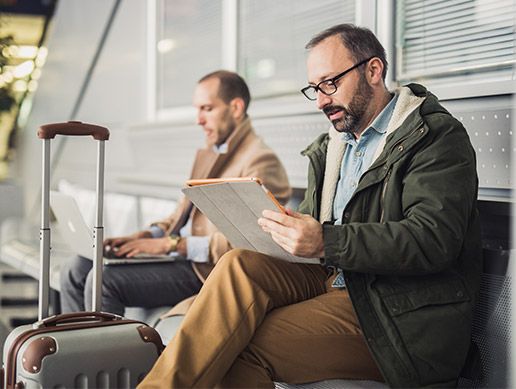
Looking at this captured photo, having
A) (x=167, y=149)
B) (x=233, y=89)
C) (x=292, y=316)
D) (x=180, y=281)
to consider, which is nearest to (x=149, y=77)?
(x=167, y=149)

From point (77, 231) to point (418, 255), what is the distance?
1.46 m

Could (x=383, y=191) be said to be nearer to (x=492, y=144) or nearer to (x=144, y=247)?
(x=492, y=144)

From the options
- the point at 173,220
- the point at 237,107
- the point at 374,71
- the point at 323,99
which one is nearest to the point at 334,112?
the point at 323,99

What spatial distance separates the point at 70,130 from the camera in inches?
91.4

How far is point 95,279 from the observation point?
2387mm

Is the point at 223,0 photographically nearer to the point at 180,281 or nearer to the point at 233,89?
the point at 233,89

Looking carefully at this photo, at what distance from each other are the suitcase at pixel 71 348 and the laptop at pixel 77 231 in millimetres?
443

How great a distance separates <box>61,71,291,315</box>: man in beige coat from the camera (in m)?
3.01

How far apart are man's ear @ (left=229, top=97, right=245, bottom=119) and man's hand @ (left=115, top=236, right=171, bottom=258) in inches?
22.3

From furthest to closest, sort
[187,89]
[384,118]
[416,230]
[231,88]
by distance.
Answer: [187,89] < [231,88] < [384,118] < [416,230]

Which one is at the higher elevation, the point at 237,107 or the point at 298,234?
the point at 237,107

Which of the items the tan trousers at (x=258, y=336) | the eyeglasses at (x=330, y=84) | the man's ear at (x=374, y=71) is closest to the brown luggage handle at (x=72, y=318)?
the tan trousers at (x=258, y=336)

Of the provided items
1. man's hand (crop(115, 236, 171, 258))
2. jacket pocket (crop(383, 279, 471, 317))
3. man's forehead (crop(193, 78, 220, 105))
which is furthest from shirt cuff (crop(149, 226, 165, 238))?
jacket pocket (crop(383, 279, 471, 317))

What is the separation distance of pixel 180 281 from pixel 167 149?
2.11 metres
